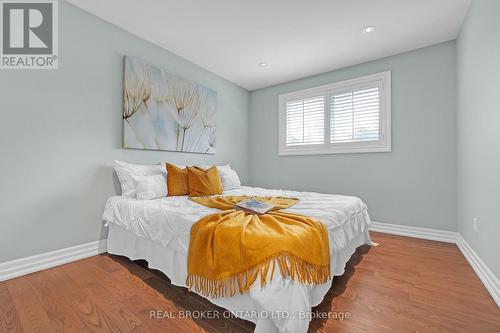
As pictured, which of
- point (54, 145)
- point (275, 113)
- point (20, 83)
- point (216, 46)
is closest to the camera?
point (20, 83)

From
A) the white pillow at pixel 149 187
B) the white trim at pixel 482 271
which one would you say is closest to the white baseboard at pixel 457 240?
the white trim at pixel 482 271

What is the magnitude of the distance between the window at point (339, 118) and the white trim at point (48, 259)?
3.09 meters

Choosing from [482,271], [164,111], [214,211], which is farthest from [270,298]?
[164,111]

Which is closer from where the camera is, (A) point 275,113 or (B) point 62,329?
(B) point 62,329

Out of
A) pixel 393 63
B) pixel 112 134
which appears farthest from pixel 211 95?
pixel 393 63

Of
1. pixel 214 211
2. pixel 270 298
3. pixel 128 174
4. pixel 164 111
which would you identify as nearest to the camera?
pixel 270 298

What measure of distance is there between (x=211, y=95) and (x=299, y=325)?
3361mm

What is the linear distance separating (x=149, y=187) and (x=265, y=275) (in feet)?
5.69

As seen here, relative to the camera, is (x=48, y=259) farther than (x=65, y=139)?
No

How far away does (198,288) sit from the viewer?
135 cm

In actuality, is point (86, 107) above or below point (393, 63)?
below

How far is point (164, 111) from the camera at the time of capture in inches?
117

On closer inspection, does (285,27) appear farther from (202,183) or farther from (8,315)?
(8,315)

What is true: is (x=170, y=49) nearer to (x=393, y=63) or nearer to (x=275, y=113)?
(x=275, y=113)
